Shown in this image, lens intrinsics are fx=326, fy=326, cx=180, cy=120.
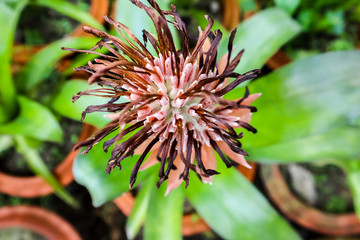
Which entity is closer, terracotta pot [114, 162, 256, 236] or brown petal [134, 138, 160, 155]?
brown petal [134, 138, 160, 155]

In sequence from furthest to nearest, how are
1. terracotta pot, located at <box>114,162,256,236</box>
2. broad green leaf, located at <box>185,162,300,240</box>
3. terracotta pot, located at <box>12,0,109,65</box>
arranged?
terracotta pot, located at <box>12,0,109,65</box> → terracotta pot, located at <box>114,162,256,236</box> → broad green leaf, located at <box>185,162,300,240</box>

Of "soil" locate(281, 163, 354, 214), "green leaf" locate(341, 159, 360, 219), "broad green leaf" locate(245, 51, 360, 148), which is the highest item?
"broad green leaf" locate(245, 51, 360, 148)

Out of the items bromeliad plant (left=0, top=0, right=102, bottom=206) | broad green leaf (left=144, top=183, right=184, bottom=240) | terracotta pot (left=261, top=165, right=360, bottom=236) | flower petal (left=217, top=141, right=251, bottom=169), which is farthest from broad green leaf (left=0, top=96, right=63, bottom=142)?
terracotta pot (left=261, top=165, right=360, bottom=236)

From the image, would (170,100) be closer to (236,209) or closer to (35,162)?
(236,209)

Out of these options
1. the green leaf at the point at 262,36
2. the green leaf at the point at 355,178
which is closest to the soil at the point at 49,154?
the green leaf at the point at 262,36

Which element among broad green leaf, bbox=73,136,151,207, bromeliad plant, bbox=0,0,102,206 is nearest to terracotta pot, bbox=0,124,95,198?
bromeliad plant, bbox=0,0,102,206

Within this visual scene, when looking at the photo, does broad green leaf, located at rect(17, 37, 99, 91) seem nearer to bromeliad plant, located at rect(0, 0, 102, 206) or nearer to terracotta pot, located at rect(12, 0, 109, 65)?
bromeliad plant, located at rect(0, 0, 102, 206)

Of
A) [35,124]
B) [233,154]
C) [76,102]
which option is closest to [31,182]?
[35,124]

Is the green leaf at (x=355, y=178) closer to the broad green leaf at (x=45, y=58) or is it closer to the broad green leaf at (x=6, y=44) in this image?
the broad green leaf at (x=45, y=58)

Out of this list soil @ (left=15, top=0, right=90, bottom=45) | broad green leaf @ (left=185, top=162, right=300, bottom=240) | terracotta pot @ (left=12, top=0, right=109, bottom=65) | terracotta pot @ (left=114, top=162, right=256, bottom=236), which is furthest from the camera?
soil @ (left=15, top=0, right=90, bottom=45)

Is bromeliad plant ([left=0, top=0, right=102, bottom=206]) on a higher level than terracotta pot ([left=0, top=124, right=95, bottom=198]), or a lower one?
higher
